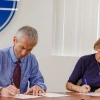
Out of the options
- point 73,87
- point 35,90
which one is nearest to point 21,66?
point 35,90

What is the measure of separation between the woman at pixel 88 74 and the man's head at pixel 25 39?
0.87 metres

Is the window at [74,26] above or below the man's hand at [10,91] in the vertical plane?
above

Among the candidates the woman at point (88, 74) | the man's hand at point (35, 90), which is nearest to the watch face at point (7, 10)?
the woman at point (88, 74)

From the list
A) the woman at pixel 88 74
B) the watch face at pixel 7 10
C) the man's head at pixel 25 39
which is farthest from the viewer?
the watch face at pixel 7 10

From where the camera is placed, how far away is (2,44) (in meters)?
4.24

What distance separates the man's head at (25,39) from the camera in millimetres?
2668

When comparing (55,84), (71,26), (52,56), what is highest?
(71,26)

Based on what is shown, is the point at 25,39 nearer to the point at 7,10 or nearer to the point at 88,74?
the point at 88,74

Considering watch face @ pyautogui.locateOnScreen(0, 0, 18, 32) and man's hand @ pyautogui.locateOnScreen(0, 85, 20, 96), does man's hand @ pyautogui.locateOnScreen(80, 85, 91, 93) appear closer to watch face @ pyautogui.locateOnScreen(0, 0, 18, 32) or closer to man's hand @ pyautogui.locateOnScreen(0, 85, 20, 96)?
man's hand @ pyautogui.locateOnScreen(0, 85, 20, 96)

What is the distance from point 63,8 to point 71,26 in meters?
0.29

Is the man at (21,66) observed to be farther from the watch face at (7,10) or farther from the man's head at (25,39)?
the watch face at (7,10)

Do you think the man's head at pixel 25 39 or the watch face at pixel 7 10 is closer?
the man's head at pixel 25 39

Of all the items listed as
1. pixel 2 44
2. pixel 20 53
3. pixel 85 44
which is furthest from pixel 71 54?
pixel 20 53

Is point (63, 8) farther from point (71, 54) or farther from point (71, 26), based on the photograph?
point (71, 54)
